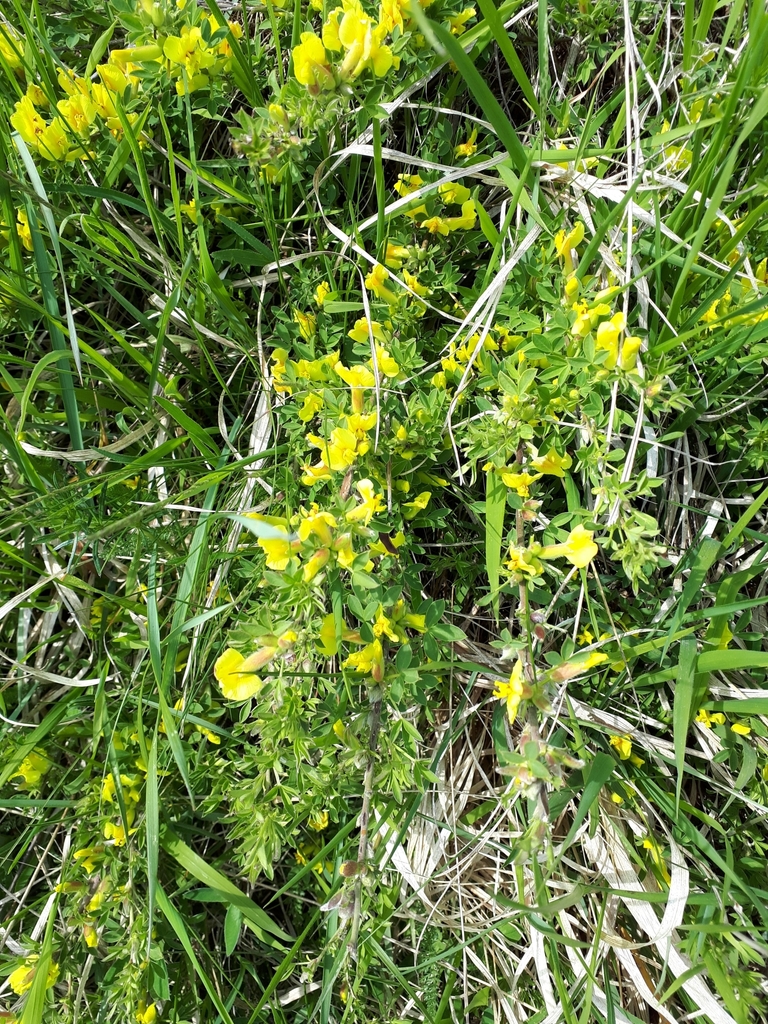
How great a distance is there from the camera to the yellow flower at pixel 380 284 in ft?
5.23

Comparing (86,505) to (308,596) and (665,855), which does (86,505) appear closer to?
(308,596)

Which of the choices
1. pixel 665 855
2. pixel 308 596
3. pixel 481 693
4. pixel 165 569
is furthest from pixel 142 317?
pixel 665 855

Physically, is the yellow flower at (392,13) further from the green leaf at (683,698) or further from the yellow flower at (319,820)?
the yellow flower at (319,820)

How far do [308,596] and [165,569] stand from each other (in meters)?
0.73

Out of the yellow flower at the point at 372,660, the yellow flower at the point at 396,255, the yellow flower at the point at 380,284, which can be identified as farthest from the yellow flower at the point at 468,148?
the yellow flower at the point at 372,660

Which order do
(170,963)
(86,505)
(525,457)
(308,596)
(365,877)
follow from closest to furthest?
(308,596), (365,877), (525,457), (86,505), (170,963)

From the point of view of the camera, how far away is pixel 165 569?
1.89 meters

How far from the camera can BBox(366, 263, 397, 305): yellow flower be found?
5.23ft

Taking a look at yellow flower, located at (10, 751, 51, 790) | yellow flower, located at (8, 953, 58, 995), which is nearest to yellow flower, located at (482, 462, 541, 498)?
yellow flower, located at (10, 751, 51, 790)

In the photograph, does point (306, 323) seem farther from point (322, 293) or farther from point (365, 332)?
point (365, 332)

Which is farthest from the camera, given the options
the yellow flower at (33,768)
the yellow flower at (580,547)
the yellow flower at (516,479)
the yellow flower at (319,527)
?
the yellow flower at (33,768)

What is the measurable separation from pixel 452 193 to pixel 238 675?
49.9 inches

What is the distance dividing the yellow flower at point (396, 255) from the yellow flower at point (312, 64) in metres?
0.38

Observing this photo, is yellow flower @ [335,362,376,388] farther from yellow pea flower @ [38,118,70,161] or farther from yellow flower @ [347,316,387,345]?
yellow pea flower @ [38,118,70,161]
